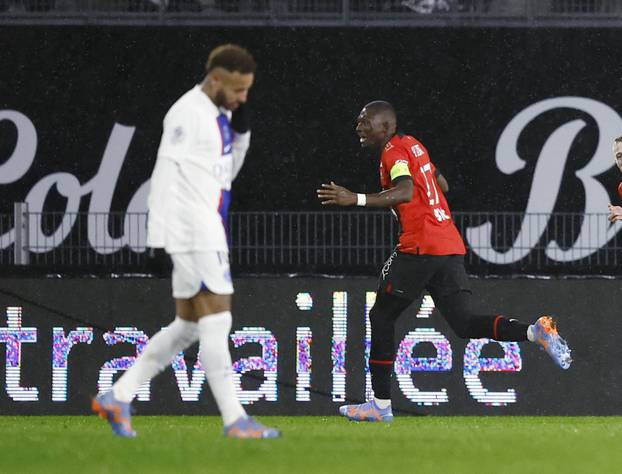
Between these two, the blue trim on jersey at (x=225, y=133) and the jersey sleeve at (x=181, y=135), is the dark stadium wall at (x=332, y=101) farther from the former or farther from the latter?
the jersey sleeve at (x=181, y=135)

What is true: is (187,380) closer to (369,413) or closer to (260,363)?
(260,363)

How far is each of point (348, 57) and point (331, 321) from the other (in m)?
6.55

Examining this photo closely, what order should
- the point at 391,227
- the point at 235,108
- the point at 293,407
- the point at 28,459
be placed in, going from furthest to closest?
the point at 391,227
the point at 293,407
the point at 235,108
the point at 28,459

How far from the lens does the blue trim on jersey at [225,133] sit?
754 centimetres

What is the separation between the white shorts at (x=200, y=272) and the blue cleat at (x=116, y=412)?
663mm

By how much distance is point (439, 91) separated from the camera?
18656 mm

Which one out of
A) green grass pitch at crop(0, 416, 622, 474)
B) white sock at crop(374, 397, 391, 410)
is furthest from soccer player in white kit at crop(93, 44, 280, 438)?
white sock at crop(374, 397, 391, 410)

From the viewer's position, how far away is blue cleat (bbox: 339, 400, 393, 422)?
10195 mm

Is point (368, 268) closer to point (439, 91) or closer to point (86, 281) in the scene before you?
point (86, 281)

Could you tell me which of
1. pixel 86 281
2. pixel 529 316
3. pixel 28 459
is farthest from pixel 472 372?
pixel 28 459

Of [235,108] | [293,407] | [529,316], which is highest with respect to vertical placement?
[235,108]

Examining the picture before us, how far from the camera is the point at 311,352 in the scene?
12.9 m

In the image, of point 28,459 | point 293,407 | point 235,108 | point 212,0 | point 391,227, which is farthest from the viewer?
point 212,0

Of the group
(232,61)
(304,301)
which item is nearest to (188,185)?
(232,61)
